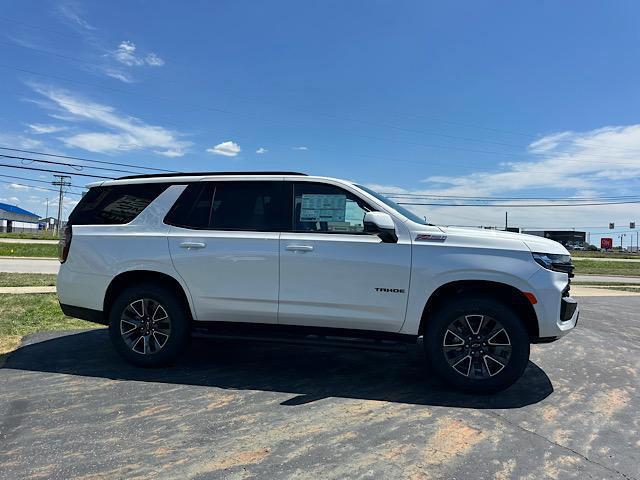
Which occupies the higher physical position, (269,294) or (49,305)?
(269,294)

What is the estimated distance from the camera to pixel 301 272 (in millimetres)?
4609

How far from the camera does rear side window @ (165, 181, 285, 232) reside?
4879 millimetres

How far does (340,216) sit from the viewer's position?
4.74m

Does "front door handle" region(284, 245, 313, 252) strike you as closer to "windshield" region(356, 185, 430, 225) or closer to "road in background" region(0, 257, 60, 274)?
"windshield" region(356, 185, 430, 225)

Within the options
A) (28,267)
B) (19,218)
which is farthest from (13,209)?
(28,267)

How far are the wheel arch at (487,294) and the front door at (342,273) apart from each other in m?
0.27

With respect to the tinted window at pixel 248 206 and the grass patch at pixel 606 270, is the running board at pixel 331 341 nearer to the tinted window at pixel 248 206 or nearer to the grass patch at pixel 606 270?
the tinted window at pixel 248 206

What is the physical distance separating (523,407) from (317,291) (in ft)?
6.77

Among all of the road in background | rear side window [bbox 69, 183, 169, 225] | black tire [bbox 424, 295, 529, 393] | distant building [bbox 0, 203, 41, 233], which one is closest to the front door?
black tire [bbox 424, 295, 529, 393]

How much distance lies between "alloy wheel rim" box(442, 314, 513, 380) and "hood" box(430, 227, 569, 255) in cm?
70

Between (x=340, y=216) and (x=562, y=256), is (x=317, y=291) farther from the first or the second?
(x=562, y=256)

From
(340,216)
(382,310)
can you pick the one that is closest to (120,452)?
(382,310)

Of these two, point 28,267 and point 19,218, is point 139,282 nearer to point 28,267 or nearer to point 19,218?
point 28,267

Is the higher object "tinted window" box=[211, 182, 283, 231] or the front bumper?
"tinted window" box=[211, 182, 283, 231]
